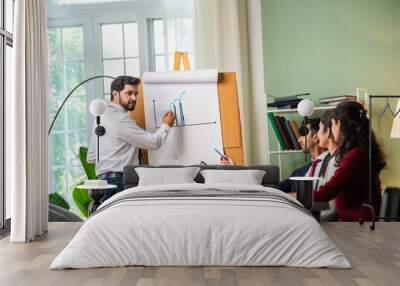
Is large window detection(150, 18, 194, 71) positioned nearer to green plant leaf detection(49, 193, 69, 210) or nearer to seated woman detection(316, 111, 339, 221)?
seated woman detection(316, 111, 339, 221)

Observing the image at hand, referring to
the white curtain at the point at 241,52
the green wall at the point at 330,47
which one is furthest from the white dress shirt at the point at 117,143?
the green wall at the point at 330,47

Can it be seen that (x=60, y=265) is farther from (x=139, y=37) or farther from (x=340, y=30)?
(x=340, y=30)

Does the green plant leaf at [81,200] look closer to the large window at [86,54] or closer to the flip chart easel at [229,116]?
the large window at [86,54]

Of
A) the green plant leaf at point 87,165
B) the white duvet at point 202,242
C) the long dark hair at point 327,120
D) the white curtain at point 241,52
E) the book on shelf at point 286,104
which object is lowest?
the white duvet at point 202,242

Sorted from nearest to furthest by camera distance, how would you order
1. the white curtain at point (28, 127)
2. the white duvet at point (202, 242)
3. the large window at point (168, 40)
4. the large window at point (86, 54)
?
1. the white duvet at point (202, 242)
2. the white curtain at point (28, 127)
3. the large window at point (168, 40)
4. the large window at point (86, 54)

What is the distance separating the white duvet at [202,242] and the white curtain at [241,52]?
2.54 metres

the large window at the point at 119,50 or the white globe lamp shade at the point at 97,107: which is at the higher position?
the large window at the point at 119,50

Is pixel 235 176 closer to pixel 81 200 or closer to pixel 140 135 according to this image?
pixel 140 135

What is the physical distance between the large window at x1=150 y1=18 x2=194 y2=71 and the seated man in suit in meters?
1.58

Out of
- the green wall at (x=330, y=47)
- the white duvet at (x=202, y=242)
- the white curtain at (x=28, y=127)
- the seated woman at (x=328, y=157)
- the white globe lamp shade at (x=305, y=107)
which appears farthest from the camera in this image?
the green wall at (x=330, y=47)

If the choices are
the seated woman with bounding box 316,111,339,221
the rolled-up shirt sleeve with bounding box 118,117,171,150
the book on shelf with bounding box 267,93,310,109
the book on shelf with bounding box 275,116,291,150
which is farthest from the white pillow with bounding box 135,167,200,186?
the seated woman with bounding box 316,111,339,221

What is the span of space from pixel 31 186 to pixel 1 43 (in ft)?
4.99

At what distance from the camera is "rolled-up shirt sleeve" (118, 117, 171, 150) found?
5633 mm

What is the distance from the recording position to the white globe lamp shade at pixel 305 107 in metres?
5.58
